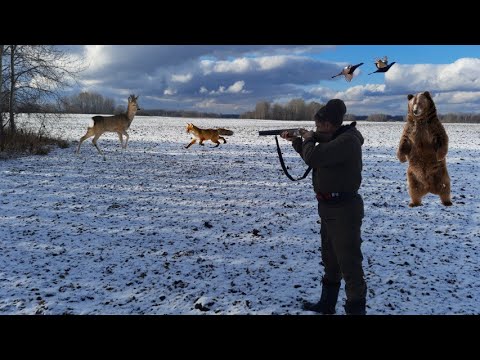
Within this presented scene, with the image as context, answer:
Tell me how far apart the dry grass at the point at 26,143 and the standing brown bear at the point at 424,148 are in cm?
1789

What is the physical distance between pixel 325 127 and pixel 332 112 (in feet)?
0.68

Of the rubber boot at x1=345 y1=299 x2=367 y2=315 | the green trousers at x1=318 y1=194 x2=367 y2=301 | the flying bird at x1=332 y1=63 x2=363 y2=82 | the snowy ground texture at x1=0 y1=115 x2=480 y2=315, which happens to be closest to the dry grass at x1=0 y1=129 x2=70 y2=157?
the snowy ground texture at x1=0 y1=115 x2=480 y2=315

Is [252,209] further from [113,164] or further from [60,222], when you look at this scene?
[113,164]

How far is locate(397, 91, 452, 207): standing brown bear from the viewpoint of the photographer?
183 centimetres

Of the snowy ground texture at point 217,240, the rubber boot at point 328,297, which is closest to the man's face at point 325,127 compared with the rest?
the snowy ground texture at point 217,240

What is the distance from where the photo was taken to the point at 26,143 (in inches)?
645

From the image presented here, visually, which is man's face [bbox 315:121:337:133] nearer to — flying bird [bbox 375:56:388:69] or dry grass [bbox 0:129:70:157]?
flying bird [bbox 375:56:388:69]

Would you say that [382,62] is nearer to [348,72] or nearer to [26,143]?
[348,72]

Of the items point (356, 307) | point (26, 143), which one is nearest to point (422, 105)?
point (356, 307)

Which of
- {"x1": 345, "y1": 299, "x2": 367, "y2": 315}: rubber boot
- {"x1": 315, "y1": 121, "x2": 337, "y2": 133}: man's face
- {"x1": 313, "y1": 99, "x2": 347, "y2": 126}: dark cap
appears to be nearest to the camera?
{"x1": 313, "y1": 99, "x2": 347, "y2": 126}: dark cap

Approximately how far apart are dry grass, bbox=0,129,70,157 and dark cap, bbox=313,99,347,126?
1693 cm

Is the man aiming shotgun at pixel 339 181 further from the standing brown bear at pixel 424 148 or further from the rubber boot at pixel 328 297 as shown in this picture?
the standing brown bear at pixel 424 148

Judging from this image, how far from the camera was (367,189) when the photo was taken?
9.98 meters

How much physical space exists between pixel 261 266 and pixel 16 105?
16.6 m
